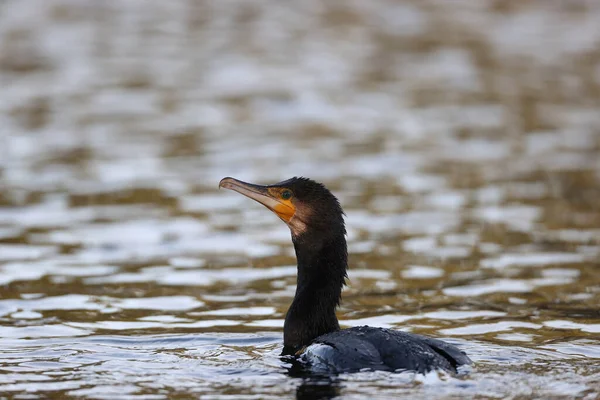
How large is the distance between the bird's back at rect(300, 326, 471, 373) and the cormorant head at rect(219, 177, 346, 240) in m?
1.10

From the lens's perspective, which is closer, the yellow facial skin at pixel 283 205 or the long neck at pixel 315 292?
the long neck at pixel 315 292

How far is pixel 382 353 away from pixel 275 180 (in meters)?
8.09

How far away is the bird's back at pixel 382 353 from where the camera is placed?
788 cm

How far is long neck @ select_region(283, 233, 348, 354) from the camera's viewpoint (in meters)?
8.95

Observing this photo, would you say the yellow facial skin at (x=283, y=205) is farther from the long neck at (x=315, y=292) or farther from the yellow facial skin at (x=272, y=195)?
the long neck at (x=315, y=292)

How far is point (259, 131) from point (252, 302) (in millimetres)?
8477

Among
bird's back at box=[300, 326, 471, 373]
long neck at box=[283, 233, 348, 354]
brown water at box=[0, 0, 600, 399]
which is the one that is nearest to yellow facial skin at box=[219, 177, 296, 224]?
long neck at box=[283, 233, 348, 354]

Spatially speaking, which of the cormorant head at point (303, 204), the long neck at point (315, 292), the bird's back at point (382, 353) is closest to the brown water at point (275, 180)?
the bird's back at point (382, 353)

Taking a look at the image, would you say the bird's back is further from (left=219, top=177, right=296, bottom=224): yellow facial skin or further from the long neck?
(left=219, top=177, right=296, bottom=224): yellow facial skin

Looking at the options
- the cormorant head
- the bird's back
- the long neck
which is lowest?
the bird's back

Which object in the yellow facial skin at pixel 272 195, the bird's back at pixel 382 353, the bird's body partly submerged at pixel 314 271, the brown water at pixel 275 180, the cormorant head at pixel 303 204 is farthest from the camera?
the yellow facial skin at pixel 272 195

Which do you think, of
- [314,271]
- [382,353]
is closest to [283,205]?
[314,271]

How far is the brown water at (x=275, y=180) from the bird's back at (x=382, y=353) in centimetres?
14

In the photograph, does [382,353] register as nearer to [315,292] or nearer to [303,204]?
[315,292]
